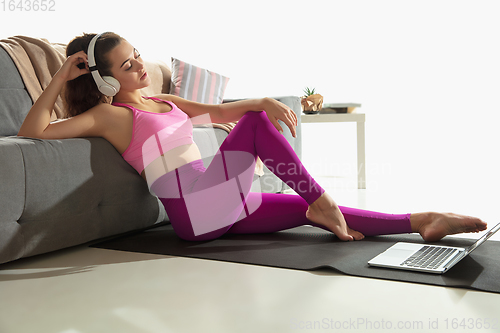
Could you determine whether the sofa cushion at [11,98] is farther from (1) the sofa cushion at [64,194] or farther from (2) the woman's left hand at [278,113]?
(2) the woman's left hand at [278,113]

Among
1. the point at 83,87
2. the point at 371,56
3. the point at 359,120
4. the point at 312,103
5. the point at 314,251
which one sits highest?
the point at 371,56

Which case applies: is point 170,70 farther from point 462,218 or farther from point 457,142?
point 457,142

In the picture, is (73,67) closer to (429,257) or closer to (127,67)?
(127,67)

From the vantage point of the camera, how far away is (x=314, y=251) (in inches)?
55.5

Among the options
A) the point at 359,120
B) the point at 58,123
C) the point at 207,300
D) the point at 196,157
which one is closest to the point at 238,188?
the point at 196,157

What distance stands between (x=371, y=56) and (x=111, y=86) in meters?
3.04

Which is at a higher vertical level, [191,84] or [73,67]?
[73,67]

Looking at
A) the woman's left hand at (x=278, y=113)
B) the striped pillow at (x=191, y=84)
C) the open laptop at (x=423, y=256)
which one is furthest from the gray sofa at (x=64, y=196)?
the striped pillow at (x=191, y=84)

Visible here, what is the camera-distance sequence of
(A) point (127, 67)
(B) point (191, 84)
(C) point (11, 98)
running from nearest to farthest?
(A) point (127, 67)
(C) point (11, 98)
(B) point (191, 84)

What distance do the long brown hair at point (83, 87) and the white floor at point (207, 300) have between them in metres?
0.50

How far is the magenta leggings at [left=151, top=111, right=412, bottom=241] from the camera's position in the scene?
4.74 feet

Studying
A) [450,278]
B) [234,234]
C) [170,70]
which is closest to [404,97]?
[170,70]

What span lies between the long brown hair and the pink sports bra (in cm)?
8

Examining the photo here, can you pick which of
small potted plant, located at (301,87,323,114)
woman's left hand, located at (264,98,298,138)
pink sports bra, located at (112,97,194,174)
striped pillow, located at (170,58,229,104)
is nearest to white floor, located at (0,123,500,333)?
pink sports bra, located at (112,97,194,174)
